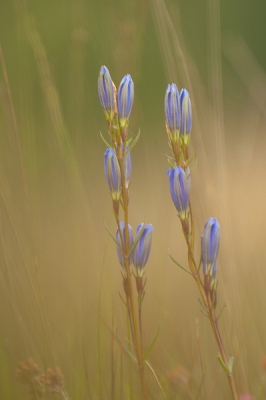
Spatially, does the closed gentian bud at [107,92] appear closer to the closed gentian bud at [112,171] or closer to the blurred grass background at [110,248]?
the closed gentian bud at [112,171]

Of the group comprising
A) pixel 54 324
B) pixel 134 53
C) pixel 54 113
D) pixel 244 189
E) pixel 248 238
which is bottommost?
pixel 54 324

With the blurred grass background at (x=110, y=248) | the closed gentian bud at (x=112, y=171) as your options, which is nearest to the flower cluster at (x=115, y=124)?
the closed gentian bud at (x=112, y=171)

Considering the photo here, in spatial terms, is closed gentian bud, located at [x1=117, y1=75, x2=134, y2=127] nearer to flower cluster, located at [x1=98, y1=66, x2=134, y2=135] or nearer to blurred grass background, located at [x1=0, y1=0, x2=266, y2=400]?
flower cluster, located at [x1=98, y1=66, x2=134, y2=135]

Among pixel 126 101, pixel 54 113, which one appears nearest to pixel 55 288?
pixel 54 113

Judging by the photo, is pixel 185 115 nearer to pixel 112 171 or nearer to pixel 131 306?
pixel 112 171

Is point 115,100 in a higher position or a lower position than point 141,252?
higher

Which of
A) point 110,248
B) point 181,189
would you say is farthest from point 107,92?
point 110,248

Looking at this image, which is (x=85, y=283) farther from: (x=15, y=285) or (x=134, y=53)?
(x=134, y=53)
